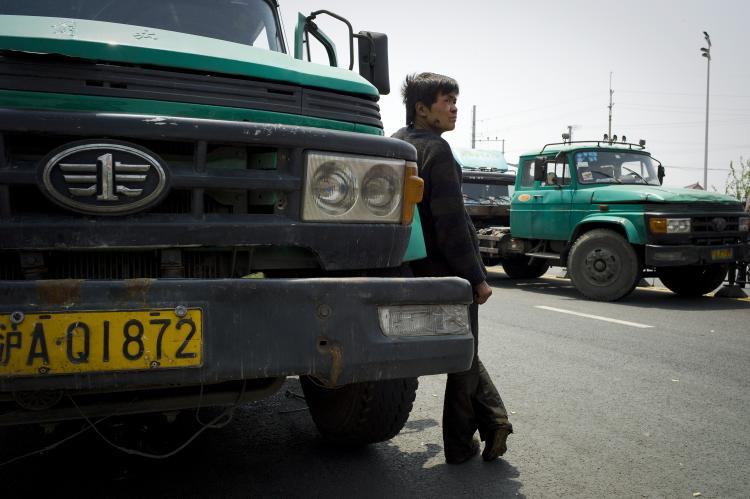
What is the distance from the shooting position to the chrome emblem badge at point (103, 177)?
6.20ft

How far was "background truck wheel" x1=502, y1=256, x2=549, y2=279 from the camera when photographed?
1200 centimetres

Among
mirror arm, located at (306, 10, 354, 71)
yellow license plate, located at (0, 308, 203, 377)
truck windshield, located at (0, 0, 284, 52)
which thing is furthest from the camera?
mirror arm, located at (306, 10, 354, 71)

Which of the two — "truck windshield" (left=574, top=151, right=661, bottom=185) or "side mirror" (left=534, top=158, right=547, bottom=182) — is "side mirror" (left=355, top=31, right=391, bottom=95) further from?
"side mirror" (left=534, top=158, right=547, bottom=182)

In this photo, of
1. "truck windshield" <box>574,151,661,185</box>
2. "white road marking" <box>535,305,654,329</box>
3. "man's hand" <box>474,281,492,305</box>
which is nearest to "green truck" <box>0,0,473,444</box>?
"man's hand" <box>474,281,492,305</box>

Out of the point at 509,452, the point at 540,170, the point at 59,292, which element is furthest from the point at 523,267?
the point at 59,292

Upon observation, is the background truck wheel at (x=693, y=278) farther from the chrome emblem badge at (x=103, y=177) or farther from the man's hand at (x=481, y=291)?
the chrome emblem badge at (x=103, y=177)

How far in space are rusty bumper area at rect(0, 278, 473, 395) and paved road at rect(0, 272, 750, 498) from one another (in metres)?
0.85

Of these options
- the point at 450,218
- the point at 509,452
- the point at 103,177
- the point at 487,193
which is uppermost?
the point at 487,193

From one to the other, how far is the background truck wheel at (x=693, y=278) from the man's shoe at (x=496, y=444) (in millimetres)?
7331

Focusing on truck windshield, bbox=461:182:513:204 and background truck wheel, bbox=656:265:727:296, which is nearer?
background truck wheel, bbox=656:265:727:296

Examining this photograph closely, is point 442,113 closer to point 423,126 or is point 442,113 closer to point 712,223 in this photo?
point 423,126

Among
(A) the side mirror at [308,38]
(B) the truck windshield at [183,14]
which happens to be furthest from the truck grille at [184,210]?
(A) the side mirror at [308,38]

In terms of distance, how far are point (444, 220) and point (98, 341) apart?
5.12ft

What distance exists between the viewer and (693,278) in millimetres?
9578
